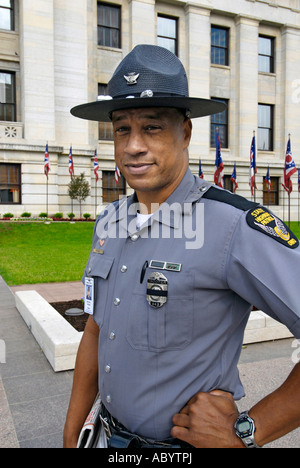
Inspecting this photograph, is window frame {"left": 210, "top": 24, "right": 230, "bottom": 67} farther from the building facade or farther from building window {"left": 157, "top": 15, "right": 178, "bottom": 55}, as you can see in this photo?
building window {"left": 157, "top": 15, "right": 178, "bottom": 55}

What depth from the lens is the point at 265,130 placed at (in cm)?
2973

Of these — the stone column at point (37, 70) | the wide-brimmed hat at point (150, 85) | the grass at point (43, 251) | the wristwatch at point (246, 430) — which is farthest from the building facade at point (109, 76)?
the wristwatch at point (246, 430)

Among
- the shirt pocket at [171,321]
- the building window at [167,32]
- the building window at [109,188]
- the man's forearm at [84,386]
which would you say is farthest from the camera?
the building window at [167,32]

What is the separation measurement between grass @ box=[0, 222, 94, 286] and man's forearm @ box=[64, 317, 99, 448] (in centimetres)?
745

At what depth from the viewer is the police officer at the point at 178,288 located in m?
1.27

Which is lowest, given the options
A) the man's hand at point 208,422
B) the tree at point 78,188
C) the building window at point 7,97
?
the man's hand at point 208,422

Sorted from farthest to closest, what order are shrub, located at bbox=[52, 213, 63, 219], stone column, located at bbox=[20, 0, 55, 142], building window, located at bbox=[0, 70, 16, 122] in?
building window, located at bbox=[0, 70, 16, 122] < shrub, located at bbox=[52, 213, 63, 219] < stone column, located at bbox=[20, 0, 55, 142]

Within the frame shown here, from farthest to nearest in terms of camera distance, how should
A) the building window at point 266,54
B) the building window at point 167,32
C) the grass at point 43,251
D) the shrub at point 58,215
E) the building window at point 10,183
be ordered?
the building window at point 266,54 → the building window at point 167,32 → the shrub at point 58,215 → the building window at point 10,183 → the grass at point 43,251

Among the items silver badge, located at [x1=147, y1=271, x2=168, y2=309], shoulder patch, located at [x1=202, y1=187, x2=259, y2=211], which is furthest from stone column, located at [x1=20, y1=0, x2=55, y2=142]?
silver badge, located at [x1=147, y1=271, x2=168, y2=309]

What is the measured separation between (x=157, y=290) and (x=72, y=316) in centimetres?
475

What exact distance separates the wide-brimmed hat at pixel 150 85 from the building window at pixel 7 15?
25.0 meters

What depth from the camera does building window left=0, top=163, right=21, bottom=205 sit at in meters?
21.8

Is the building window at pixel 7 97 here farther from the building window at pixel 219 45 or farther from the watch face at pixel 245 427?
the watch face at pixel 245 427

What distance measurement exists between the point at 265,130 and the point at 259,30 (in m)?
7.15
